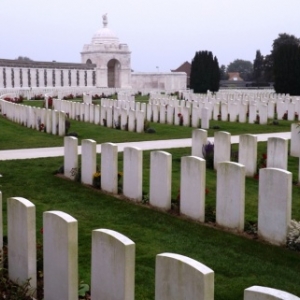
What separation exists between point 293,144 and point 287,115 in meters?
10.8

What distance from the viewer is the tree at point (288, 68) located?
3919 cm

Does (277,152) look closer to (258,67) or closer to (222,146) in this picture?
(222,146)

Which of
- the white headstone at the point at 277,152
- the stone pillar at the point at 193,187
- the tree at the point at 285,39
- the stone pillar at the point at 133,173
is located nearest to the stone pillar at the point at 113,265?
the stone pillar at the point at 193,187

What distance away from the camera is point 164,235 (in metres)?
6.52

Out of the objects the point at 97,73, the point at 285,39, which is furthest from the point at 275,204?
the point at 285,39

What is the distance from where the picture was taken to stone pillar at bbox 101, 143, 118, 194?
8430 mm

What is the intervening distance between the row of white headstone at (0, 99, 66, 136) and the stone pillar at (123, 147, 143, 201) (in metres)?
8.35

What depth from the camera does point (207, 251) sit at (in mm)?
5949

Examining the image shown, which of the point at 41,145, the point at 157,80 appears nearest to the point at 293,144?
the point at 41,145

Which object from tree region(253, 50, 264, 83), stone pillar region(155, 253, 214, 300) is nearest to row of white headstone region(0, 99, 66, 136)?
stone pillar region(155, 253, 214, 300)

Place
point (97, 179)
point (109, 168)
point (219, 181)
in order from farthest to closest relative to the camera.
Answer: point (97, 179)
point (109, 168)
point (219, 181)

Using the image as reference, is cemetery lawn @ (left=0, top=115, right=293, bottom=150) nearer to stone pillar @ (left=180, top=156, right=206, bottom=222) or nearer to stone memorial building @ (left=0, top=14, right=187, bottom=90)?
stone pillar @ (left=180, top=156, right=206, bottom=222)

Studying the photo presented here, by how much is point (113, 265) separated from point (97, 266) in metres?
0.23

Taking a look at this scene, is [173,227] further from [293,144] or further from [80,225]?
[293,144]
